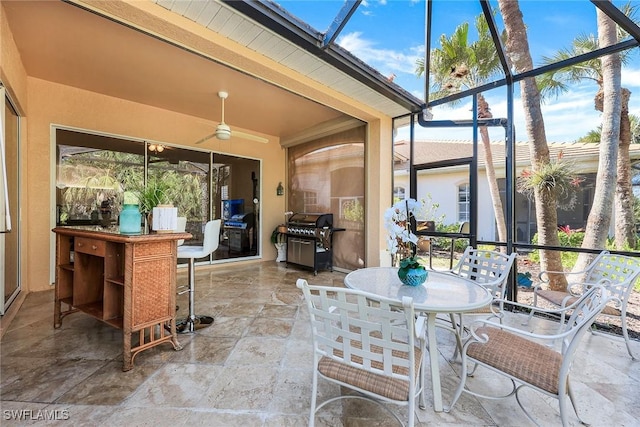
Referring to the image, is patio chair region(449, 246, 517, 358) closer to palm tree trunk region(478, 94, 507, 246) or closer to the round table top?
the round table top

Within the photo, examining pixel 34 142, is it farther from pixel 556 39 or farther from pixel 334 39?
pixel 556 39

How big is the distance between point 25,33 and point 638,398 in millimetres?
6314

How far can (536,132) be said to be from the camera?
11.5 ft

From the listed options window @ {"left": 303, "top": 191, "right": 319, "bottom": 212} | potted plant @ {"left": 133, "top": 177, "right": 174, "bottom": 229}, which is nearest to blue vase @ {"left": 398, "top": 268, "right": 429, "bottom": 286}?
potted plant @ {"left": 133, "top": 177, "right": 174, "bottom": 229}

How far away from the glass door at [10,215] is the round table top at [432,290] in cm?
362

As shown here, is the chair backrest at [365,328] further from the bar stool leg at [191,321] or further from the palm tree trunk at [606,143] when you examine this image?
the palm tree trunk at [606,143]

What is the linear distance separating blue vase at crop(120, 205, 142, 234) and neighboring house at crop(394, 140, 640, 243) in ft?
13.0

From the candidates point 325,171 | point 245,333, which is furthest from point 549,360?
point 325,171

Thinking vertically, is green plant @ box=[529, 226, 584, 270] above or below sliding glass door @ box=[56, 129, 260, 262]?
below

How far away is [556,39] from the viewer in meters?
3.19

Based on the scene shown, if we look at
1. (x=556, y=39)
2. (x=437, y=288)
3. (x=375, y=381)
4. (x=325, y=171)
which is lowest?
(x=375, y=381)

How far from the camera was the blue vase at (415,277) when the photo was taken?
6.25 feet

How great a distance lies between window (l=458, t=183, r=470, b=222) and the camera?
13.0 ft

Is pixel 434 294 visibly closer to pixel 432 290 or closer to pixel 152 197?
pixel 432 290
